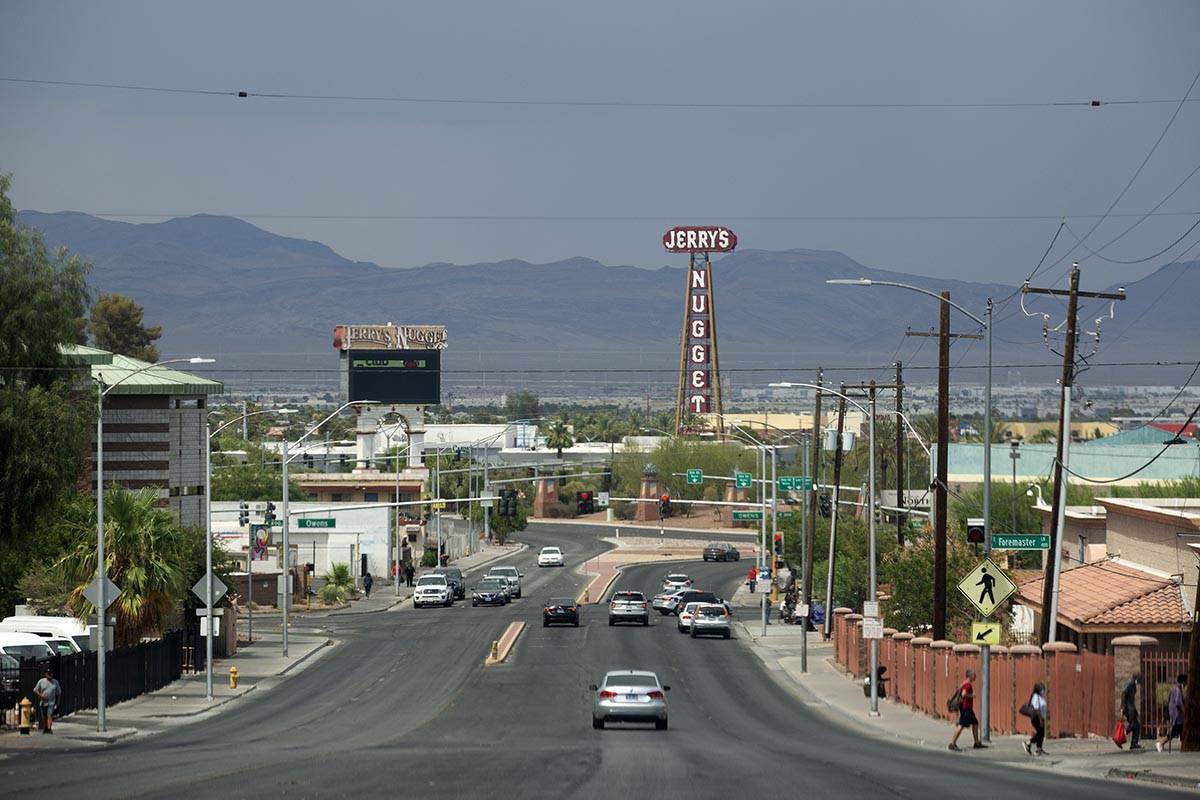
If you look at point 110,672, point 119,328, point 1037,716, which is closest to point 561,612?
point 110,672

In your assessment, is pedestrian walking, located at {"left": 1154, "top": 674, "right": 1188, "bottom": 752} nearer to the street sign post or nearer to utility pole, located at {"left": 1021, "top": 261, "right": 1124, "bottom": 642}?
the street sign post

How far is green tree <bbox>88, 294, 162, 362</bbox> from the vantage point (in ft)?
548

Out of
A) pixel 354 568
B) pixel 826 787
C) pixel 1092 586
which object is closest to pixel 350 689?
pixel 1092 586

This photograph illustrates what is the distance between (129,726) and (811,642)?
35928 mm

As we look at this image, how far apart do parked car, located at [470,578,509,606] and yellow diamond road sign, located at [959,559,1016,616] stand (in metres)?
55.7

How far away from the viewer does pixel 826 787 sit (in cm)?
2598

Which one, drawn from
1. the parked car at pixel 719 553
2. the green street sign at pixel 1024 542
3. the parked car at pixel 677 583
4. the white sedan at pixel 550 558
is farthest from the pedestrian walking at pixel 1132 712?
the parked car at pixel 719 553

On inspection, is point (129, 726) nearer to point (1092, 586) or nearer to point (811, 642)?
point (1092, 586)

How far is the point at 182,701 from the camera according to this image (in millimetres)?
49125

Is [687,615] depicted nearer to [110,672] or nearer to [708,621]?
[708,621]

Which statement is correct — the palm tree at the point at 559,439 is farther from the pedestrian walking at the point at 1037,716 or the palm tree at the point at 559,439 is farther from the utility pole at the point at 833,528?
the pedestrian walking at the point at 1037,716

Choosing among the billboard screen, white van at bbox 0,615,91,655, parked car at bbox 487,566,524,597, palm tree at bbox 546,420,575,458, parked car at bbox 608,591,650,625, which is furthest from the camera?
palm tree at bbox 546,420,575,458

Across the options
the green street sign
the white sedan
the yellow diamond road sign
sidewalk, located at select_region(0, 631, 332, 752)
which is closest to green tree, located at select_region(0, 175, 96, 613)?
sidewalk, located at select_region(0, 631, 332, 752)

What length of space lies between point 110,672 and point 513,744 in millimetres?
16542
